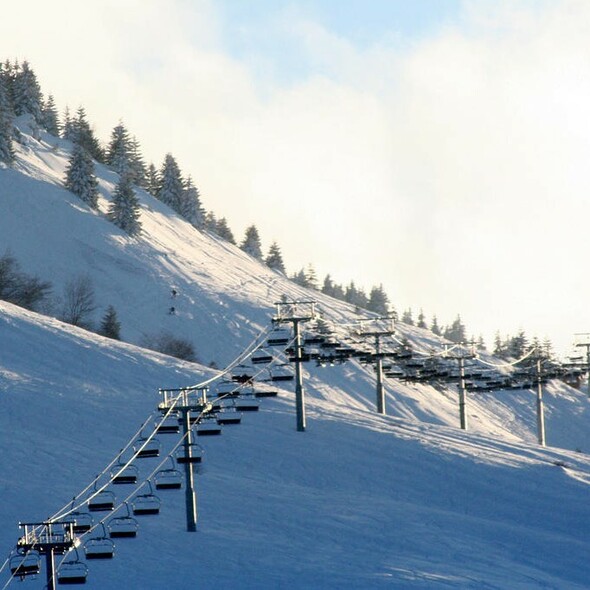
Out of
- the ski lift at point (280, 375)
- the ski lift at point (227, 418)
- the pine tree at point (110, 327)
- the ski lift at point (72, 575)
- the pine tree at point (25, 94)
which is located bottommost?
the ski lift at point (72, 575)

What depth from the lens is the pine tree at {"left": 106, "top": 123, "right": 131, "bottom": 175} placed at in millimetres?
156000

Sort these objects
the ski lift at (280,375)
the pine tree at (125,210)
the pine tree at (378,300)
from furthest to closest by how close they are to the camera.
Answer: the pine tree at (378,300), the pine tree at (125,210), the ski lift at (280,375)

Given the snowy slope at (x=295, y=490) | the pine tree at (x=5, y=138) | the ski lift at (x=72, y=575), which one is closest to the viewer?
the ski lift at (x=72, y=575)

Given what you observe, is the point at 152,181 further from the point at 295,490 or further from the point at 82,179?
the point at 295,490

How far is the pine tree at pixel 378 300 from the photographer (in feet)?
596

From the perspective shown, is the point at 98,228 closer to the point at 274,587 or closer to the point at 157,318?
the point at 157,318

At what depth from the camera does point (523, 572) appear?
Answer: 4144cm

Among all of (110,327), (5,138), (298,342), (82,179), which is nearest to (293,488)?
(298,342)

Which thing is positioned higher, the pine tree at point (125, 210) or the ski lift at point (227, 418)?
the pine tree at point (125, 210)

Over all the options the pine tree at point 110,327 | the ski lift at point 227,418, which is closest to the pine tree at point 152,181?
the pine tree at point 110,327

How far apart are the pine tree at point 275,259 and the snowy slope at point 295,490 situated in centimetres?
8883

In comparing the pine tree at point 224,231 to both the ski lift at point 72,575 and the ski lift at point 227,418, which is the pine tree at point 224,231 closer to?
the ski lift at point 227,418

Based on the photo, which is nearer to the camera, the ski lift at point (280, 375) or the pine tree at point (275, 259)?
the ski lift at point (280, 375)

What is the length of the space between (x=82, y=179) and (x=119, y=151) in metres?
27.8
